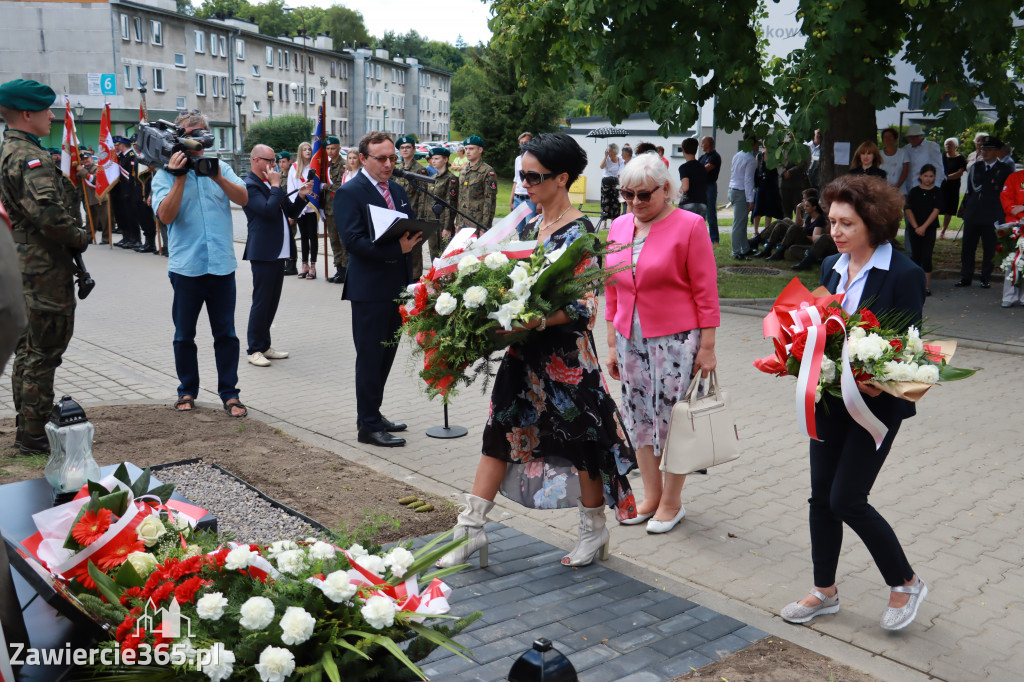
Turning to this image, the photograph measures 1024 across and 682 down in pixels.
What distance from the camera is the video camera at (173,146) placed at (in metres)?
7.05

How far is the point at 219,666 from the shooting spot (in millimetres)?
2111

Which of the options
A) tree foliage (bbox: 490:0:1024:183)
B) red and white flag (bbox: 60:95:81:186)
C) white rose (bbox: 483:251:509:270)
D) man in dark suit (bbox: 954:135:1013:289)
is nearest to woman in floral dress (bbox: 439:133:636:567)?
white rose (bbox: 483:251:509:270)

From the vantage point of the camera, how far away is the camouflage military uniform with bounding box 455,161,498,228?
14.8 m

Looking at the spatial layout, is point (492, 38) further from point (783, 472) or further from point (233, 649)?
point (233, 649)

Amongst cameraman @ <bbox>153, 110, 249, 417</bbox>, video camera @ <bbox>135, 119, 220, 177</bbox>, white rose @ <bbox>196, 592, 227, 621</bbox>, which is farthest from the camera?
cameraman @ <bbox>153, 110, 249, 417</bbox>

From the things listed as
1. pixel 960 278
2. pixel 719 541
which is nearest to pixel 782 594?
pixel 719 541

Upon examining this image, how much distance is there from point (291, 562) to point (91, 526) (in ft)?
2.36

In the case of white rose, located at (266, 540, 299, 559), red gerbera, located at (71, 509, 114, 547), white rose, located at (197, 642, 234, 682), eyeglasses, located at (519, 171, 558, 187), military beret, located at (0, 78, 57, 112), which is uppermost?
military beret, located at (0, 78, 57, 112)

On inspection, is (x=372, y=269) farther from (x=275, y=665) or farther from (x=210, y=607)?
(x=275, y=665)

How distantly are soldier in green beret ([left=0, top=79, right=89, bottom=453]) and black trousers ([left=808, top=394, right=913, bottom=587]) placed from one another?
4.84m

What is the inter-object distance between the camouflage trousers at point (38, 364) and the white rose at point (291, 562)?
14.7 ft

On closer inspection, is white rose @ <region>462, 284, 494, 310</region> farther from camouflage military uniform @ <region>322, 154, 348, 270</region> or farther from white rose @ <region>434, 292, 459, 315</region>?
camouflage military uniform @ <region>322, 154, 348, 270</region>

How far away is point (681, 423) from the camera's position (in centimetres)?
485

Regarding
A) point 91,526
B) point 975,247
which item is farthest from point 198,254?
point 975,247
